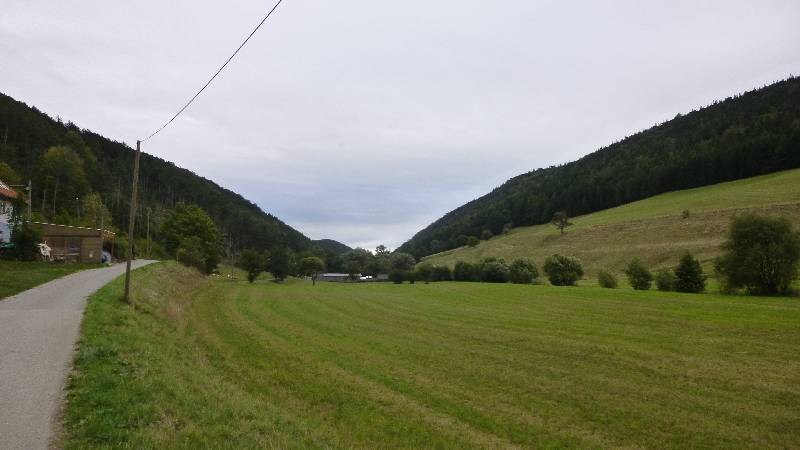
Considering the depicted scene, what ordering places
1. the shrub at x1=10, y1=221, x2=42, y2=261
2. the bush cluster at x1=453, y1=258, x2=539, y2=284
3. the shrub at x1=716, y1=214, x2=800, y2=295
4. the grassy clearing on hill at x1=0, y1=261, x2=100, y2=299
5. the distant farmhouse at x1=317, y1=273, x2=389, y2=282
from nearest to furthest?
the grassy clearing on hill at x1=0, y1=261, x2=100, y2=299, the shrub at x1=10, y1=221, x2=42, y2=261, the shrub at x1=716, y1=214, x2=800, y2=295, the bush cluster at x1=453, y1=258, x2=539, y2=284, the distant farmhouse at x1=317, y1=273, x2=389, y2=282

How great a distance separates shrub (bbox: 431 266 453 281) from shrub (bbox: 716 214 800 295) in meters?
51.8

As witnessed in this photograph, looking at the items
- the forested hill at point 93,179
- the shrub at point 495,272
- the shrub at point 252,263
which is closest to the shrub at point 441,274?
the shrub at point 495,272

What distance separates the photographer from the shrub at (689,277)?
45031 millimetres

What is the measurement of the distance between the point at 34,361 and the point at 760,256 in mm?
46866

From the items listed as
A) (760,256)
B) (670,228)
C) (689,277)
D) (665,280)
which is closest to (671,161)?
(670,228)

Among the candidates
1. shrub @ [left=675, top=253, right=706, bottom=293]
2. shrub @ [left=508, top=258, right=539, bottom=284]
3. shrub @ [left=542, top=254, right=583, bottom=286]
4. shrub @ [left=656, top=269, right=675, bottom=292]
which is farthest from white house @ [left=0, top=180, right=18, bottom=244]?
shrub @ [left=508, top=258, right=539, bottom=284]

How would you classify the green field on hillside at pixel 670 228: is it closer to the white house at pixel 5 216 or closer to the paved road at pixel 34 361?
the paved road at pixel 34 361

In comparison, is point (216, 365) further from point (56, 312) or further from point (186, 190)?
point (186, 190)

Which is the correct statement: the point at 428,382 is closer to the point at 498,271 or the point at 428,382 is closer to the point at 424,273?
the point at 498,271

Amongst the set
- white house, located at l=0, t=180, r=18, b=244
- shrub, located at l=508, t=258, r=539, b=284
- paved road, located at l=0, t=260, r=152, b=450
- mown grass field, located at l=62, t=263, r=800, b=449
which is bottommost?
mown grass field, located at l=62, t=263, r=800, b=449

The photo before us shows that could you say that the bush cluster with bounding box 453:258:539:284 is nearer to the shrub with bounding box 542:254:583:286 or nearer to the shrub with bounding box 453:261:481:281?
the shrub with bounding box 453:261:481:281

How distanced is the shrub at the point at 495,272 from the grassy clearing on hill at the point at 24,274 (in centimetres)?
5789

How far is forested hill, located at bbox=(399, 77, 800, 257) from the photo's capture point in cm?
11225

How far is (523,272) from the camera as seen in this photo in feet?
235
